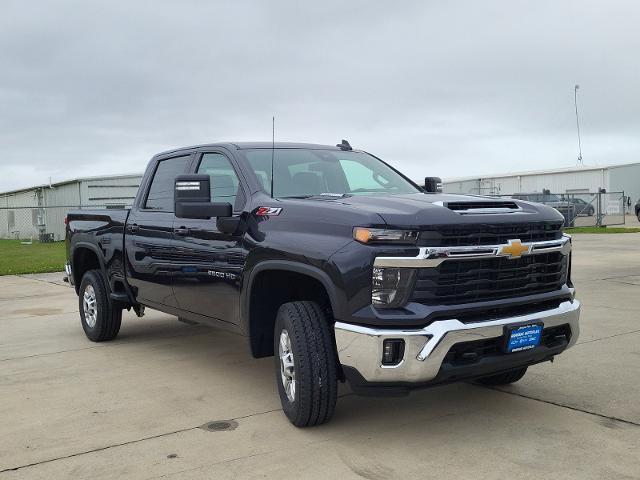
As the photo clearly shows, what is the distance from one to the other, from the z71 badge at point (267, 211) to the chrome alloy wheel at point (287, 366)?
77cm

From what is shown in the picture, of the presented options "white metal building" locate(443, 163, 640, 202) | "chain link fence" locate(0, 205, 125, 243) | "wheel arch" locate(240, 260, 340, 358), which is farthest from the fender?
"white metal building" locate(443, 163, 640, 202)

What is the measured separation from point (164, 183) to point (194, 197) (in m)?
1.78

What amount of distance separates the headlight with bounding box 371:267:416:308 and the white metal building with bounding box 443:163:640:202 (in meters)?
37.9

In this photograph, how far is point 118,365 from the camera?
20.1ft

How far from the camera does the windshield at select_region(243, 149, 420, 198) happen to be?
506cm

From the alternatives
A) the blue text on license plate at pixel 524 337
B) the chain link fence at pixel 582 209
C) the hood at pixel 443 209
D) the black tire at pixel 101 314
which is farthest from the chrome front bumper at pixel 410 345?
the chain link fence at pixel 582 209

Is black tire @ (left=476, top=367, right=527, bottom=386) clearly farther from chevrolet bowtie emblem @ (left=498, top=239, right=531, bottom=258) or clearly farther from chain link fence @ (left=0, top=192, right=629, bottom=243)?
chain link fence @ (left=0, top=192, right=629, bottom=243)

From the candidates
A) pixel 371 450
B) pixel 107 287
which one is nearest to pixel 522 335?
pixel 371 450

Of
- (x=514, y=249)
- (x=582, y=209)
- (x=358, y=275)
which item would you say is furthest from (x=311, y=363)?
(x=582, y=209)

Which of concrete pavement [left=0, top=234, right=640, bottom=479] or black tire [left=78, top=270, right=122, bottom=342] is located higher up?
black tire [left=78, top=270, right=122, bottom=342]

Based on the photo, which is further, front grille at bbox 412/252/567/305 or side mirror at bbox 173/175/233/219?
side mirror at bbox 173/175/233/219

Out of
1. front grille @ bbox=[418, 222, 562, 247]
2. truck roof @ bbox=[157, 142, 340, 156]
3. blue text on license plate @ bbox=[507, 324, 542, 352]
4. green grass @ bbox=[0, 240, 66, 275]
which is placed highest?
truck roof @ bbox=[157, 142, 340, 156]

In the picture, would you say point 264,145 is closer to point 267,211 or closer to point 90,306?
point 267,211

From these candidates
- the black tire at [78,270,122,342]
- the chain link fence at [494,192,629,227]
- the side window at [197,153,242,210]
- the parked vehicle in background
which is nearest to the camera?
the side window at [197,153,242,210]
